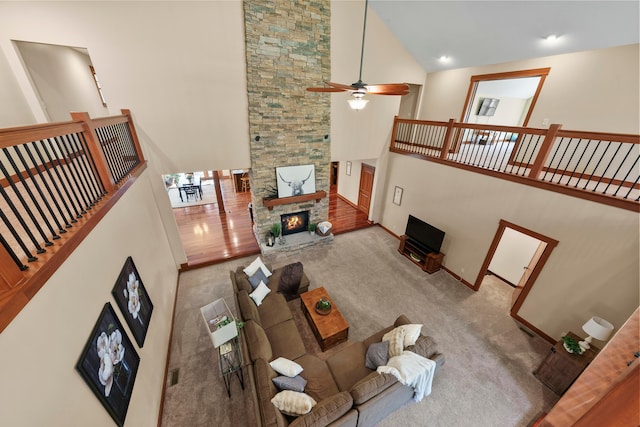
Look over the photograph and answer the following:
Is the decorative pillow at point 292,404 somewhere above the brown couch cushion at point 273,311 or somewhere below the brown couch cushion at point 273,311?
above

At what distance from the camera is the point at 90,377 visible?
180 centimetres

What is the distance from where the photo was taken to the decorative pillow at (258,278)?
14.4 feet

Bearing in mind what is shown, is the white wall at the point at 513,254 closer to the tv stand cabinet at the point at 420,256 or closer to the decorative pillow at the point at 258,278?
the tv stand cabinet at the point at 420,256

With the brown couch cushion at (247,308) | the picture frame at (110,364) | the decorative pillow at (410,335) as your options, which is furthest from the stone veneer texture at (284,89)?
the decorative pillow at (410,335)

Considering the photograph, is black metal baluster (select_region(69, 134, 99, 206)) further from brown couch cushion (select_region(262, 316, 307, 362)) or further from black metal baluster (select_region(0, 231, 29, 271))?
brown couch cushion (select_region(262, 316, 307, 362))

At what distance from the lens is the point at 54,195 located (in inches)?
94.3

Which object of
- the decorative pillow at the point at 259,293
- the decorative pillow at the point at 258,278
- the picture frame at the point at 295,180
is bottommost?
the decorative pillow at the point at 259,293

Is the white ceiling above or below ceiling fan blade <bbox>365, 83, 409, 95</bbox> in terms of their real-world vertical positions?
above

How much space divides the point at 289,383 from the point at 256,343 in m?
0.66

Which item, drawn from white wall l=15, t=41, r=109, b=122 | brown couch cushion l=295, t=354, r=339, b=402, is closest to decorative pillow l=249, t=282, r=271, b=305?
brown couch cushion l=295, t=354, r=339, b=402

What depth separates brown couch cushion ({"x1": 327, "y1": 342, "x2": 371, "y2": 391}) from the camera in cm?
313

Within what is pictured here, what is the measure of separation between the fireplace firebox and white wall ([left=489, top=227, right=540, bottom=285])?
4.92 m

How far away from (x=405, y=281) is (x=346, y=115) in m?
4.60

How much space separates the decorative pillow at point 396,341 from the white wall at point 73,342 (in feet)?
10.1
